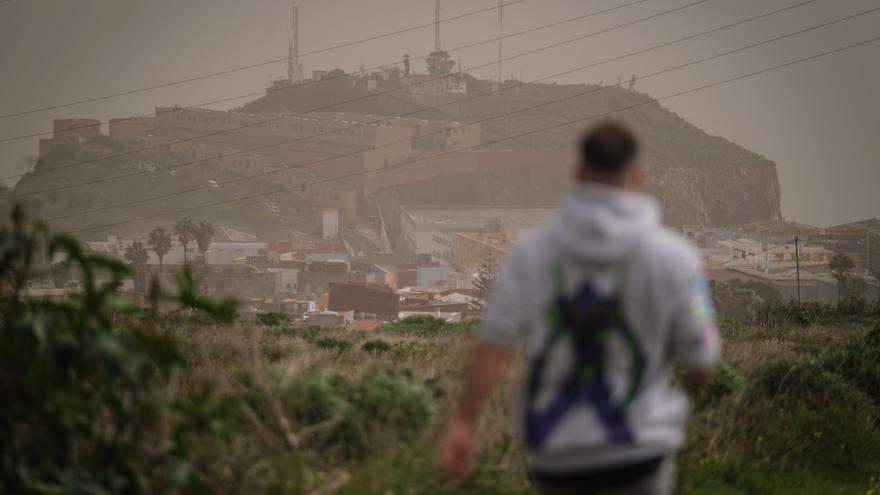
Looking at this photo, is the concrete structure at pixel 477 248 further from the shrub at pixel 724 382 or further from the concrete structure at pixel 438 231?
the shrub at pixel 724 382

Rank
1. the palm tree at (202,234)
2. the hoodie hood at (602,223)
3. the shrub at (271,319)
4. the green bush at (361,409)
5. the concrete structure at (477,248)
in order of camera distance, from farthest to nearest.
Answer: the concrete structure at (477,248) → the palm tree at (202,234) → the shrub at (271,319) → the green bush at (361,409) → the hoodie hood at (602,223)

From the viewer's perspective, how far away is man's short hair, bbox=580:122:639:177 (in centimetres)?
275

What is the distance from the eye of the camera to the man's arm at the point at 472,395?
2879 millimetres

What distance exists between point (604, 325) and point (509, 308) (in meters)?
0.25

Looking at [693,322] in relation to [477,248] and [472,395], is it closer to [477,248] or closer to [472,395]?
[472,395]

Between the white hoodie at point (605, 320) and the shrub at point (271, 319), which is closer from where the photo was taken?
the white hoodie at point (605, 320)

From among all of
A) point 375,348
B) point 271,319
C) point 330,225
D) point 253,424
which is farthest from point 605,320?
point 330,225

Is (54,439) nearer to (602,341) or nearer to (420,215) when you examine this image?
(602,341)

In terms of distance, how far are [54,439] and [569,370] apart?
7.08ft

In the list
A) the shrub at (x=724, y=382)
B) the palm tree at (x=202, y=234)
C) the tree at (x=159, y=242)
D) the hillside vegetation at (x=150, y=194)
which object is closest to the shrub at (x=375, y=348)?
the shrub at (x=724, y=382)

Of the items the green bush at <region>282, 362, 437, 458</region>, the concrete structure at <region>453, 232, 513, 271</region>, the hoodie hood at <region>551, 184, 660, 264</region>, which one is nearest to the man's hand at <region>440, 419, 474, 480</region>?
the hoodie hood at <region>551, 184, 660, 264</region>

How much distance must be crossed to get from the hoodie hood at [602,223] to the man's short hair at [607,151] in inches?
2.0

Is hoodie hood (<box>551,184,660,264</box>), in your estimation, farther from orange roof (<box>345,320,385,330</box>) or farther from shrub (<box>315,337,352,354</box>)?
orange roof (<box>345,320,385,330</box>)

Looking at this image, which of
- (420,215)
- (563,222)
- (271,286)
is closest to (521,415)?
(563,222)
